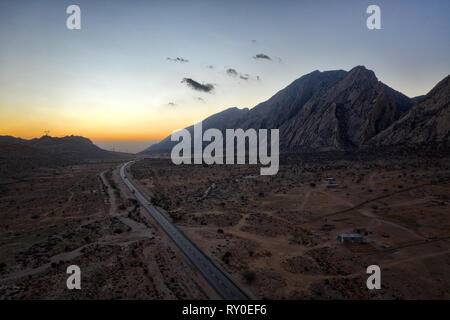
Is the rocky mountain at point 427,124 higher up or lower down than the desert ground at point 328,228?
higher up

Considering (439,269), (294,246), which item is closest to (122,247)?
(294,246)

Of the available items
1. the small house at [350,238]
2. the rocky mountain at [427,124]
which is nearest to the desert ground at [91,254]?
the small house at [350,238]

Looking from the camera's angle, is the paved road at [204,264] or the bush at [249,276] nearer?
the paved road at [204,264]

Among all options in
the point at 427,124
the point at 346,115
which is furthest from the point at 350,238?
the point at 346,115

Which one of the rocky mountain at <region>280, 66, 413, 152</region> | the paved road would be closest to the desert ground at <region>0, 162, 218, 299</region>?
the paved road

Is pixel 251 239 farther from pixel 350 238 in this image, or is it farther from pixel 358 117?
pixel 358 117
